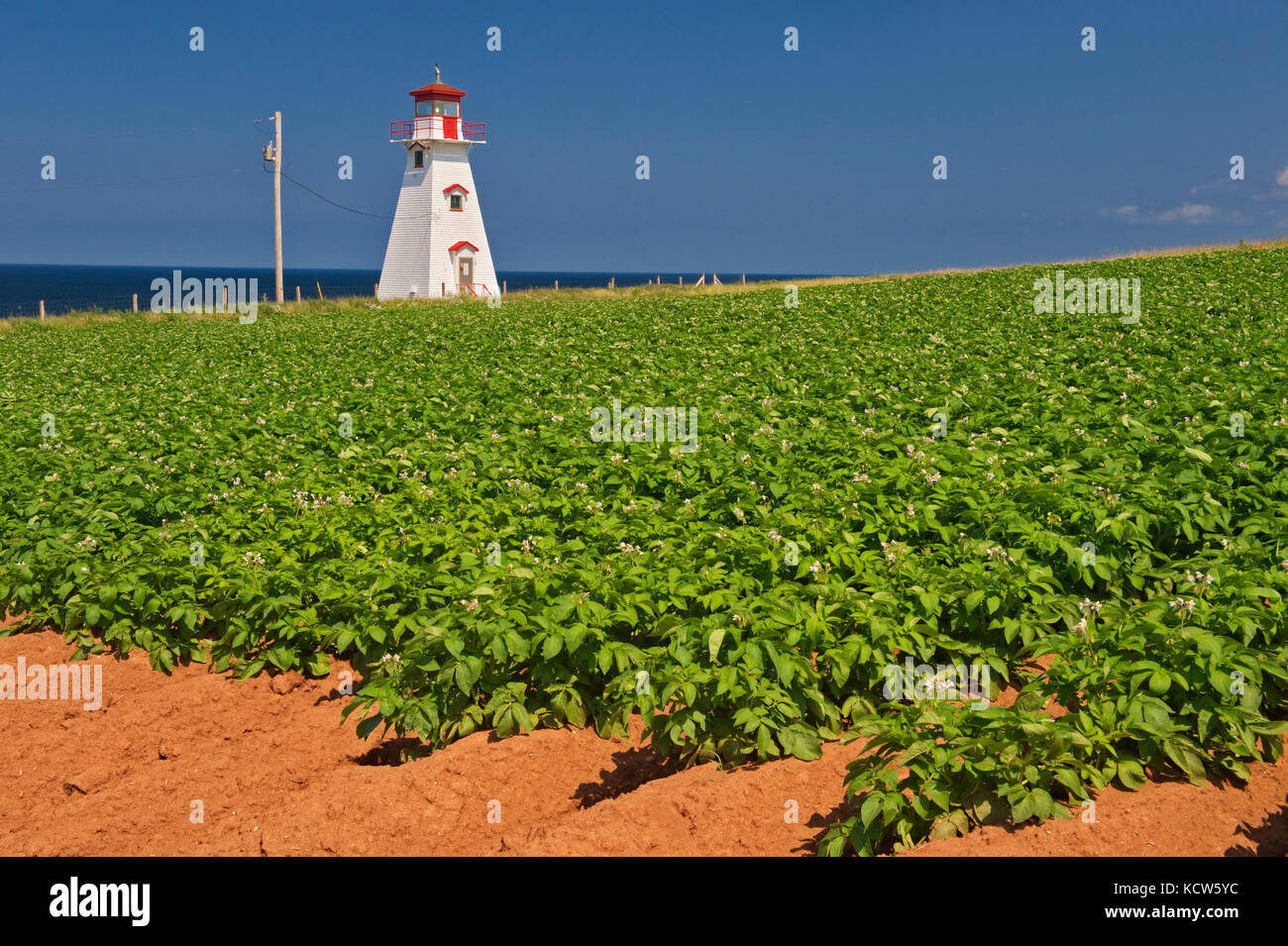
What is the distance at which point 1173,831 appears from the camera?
406 cm

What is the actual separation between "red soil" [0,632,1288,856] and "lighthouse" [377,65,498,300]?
48148 mm

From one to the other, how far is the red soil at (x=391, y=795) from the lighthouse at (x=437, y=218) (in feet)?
158

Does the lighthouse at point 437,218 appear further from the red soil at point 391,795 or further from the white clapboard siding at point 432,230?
the red soil at point 391,795

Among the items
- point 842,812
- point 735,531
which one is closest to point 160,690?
point 735,531

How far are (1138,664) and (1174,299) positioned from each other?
22415mm

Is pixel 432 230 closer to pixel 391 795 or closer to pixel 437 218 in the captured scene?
pixel 437 218

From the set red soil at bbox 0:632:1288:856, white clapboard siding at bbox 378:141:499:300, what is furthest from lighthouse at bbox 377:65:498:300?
red soil at bbox 0:632:1288:856

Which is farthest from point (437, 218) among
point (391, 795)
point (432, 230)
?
point (391, 795)

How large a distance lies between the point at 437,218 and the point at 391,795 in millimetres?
52200

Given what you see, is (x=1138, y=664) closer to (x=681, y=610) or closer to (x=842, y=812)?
(x=842, y=812)

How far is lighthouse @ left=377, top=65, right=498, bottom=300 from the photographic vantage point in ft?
175

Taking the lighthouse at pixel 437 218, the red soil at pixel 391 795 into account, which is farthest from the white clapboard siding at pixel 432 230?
the red soil at pixel 391 795

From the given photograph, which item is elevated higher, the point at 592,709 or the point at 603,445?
the point at 603,445
